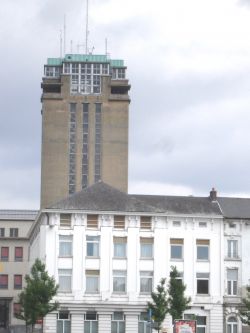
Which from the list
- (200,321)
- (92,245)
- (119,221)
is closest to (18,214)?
(119,221)

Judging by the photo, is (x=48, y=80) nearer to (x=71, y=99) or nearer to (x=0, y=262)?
(x=71, y=99)

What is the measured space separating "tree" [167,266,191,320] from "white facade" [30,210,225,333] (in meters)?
7.09

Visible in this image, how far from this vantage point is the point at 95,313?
95938 mm

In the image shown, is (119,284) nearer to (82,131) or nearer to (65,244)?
(65,244)

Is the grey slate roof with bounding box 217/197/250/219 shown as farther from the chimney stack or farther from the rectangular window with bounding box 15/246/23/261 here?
the rectangular window with bounding box 15/246/23/261

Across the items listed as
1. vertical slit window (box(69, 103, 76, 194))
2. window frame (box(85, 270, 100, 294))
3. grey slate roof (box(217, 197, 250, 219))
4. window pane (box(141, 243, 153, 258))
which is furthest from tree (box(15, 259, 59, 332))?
vertical slit window (box(69, 103, 76, 194))

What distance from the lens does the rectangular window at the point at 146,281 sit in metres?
97.2

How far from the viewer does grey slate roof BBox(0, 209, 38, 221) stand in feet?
489

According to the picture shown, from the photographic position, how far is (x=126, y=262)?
9688 centimetres

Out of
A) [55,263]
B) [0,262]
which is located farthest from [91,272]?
[0,262]

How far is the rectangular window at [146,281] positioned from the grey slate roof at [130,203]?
605 centimetres

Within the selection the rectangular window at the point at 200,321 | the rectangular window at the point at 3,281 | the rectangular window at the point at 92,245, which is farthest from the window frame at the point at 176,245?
the rectangular window at the point at 3,281

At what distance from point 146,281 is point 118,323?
483cm

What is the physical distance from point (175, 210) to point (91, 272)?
10.3 m
